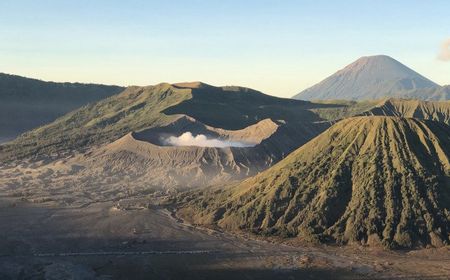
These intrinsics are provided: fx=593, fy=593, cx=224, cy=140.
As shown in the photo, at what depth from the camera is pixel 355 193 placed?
280ft

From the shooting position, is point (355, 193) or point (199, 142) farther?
point (199, 142)

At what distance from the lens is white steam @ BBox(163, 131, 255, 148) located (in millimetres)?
144087

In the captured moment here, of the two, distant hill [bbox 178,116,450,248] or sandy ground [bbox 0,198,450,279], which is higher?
distant hill [bbox 178,116,450,248]

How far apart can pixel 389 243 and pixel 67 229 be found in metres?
45.0

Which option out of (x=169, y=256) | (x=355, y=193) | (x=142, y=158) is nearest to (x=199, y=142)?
(x=142, y=158)

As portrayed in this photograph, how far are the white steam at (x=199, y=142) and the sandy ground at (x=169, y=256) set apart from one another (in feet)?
178

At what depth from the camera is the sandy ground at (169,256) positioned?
64.8 m

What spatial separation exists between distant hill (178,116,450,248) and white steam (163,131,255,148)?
41803 millimetres

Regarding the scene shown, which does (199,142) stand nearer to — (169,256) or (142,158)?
(142,158)

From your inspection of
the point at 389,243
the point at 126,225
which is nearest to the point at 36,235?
the point at 126,225

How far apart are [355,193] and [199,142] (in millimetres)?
65921

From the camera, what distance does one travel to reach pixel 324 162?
309ft

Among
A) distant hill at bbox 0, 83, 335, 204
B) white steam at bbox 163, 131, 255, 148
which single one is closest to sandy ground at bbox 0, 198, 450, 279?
distant hill at bbox 0, 83, 335, 204

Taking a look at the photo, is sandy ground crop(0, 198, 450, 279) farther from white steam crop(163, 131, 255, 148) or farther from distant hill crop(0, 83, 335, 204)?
white steam crop(163, 131, 255, 148)
